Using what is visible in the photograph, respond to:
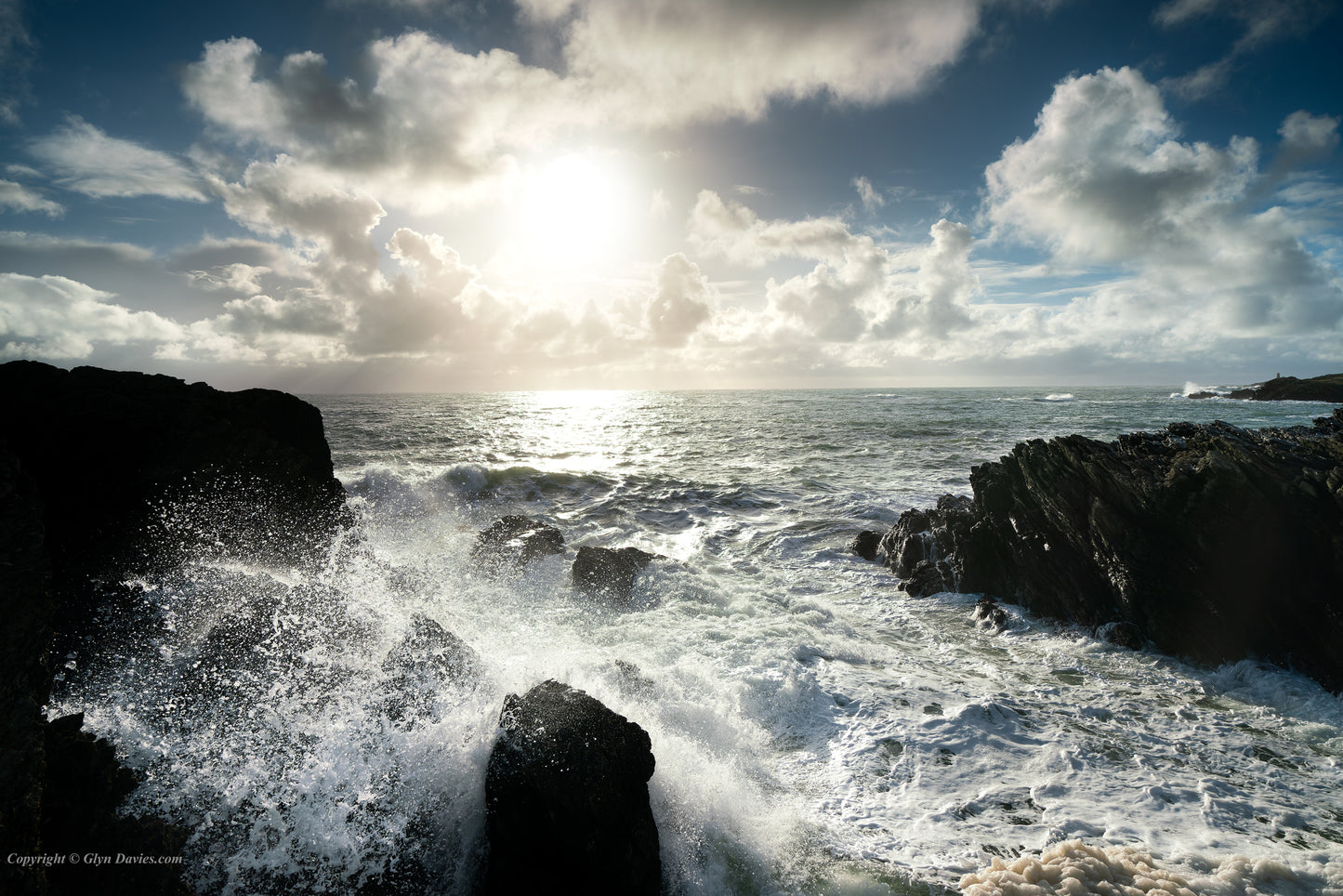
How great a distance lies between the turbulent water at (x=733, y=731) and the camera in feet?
13.7

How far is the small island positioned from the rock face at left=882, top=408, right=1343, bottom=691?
76322 mm

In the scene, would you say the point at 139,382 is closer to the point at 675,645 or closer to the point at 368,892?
the point at 368,892

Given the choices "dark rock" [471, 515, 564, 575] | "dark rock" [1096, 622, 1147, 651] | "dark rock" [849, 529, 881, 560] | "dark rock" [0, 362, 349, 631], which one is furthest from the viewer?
"dark rock" [849, 529, 881, 560]

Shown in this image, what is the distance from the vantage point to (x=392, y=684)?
5336mm

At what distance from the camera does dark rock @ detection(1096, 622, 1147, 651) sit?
810 centimetres

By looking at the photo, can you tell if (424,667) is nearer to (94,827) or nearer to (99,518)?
(94,827)

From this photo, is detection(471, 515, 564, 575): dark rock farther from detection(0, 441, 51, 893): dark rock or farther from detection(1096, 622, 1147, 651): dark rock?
detection(1096, 622, 1147, 651): dark rock

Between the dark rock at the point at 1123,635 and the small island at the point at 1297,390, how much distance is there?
258ft

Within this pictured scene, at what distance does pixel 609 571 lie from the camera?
11.3 meters

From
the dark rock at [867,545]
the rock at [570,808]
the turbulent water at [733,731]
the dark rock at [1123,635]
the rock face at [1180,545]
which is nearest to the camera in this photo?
the rock at [570,808]

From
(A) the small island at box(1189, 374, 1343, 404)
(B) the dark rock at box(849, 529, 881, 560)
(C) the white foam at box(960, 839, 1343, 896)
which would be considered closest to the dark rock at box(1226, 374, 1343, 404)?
(A) the small island at box(1189, 374, 1343, 404)

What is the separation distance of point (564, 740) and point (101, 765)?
3.19 m

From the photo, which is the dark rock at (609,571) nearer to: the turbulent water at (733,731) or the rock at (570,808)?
the turbulent water at (733,731)

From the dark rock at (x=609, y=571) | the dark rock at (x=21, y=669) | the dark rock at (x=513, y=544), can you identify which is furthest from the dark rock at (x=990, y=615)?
the dark rock at (x=21, y=669)
